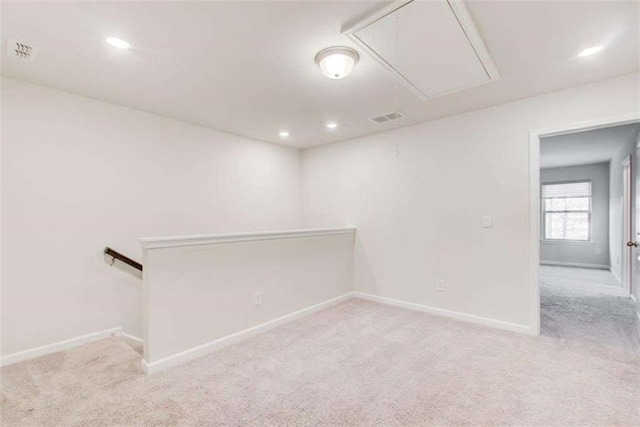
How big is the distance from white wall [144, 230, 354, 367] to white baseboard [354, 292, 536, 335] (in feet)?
2.22

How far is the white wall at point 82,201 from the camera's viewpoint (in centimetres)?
262

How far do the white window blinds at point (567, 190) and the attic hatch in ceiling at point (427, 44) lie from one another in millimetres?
6711

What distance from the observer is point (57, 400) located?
6.68 ft

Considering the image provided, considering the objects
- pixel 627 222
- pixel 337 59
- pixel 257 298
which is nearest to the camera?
pixel 337 59

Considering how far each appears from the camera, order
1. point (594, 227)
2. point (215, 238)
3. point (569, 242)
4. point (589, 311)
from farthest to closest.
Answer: point (569, 242) < point (594, 227) < point (589, 311) < point (215, 238)

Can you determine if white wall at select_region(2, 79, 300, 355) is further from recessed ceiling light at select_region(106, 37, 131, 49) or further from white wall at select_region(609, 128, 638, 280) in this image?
white wall at select_region(609, 128, 638, 280)

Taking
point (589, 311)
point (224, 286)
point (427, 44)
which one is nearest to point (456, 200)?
point (427, 44)

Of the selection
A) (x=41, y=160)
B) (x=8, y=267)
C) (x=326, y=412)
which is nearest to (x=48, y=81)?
(x=41, y=160)

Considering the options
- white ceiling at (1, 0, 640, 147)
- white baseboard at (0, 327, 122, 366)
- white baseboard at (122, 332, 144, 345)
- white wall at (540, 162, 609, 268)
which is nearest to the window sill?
white wall at (540, 162, 609, 268)

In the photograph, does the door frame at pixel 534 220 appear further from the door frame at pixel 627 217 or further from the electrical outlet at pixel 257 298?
the electrical outlet at pixel 257 298

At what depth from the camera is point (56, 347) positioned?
9.14 feet

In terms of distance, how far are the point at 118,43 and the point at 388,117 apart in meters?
2.73

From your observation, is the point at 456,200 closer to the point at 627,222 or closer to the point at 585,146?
the point at 627,222

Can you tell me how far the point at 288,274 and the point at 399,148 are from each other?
2234 millimetres
